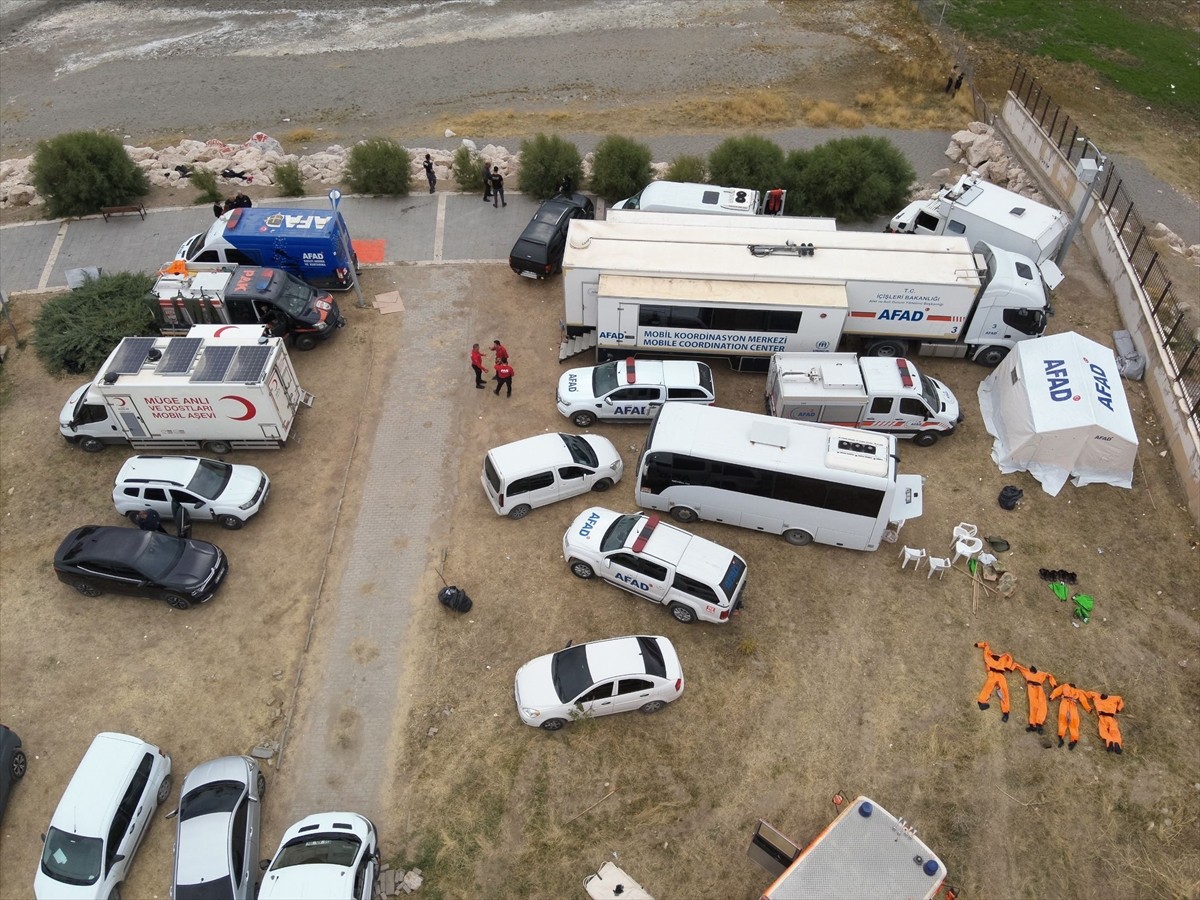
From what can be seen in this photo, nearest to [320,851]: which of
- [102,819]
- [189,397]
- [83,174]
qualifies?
[102,819]

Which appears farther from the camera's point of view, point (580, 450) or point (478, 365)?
point (478, 365)

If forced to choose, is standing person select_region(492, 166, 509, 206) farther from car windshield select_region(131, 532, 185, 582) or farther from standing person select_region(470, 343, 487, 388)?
car windshield select_region(131, 532, 185, 582)

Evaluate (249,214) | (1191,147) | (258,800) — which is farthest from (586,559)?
(1191,147)

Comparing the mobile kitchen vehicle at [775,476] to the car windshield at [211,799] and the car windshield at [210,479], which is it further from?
the car windshield at [211,799]

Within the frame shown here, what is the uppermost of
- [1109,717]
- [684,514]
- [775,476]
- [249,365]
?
[249,365]

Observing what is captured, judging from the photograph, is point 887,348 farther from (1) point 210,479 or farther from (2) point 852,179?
(1) point 210,479

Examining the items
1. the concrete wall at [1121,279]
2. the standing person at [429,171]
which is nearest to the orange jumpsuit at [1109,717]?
the concrete wall at [1121,279]

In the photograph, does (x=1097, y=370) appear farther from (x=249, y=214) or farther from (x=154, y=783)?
(x=249, y=214)
